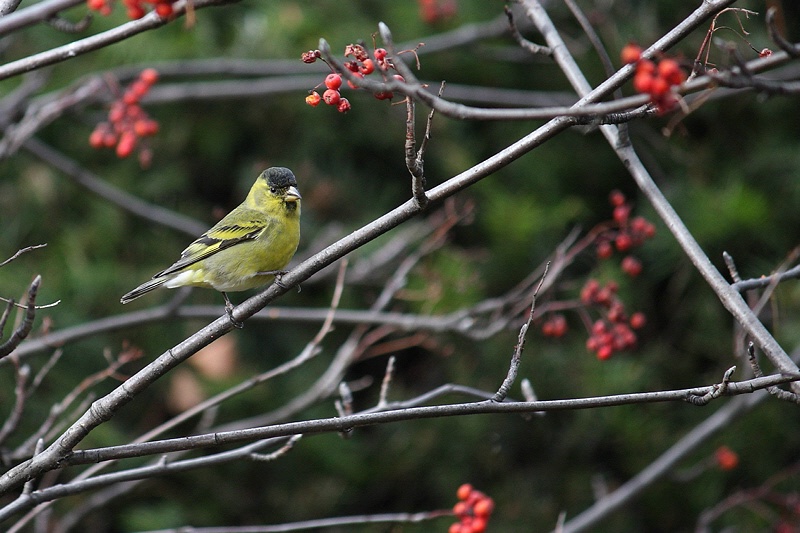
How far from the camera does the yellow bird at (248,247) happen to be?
144 inches

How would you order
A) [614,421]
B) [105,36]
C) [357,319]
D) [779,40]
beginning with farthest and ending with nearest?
[614,421]
[357,319]
[105,36]
[779,40]

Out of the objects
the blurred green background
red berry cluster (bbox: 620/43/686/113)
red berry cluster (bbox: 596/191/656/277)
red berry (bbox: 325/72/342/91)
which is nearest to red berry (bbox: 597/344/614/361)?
red berry cluster (bbox: 596/191/656/277)

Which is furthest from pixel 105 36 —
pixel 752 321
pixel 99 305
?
pixel 99 305

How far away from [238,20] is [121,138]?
2161 mm

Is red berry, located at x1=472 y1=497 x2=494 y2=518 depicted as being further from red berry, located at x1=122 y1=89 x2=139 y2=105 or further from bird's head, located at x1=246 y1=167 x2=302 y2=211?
red berry, located at x1=122 y1=89 x2=139 y2=105

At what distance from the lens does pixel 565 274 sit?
5.27 meters

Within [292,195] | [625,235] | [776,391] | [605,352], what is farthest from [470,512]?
[292,195]

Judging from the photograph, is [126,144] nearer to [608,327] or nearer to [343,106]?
[343,106]

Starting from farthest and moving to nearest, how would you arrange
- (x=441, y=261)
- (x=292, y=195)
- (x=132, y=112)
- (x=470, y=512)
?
(x=441, y=261)
(x=132, y=112)
(x=292, y=195)
(x=470, y=512)

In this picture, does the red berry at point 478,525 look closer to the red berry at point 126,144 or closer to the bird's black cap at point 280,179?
the bird's black cap at point 280,179

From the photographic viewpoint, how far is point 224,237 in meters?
3.94

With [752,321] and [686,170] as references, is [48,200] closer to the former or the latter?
[686,170]

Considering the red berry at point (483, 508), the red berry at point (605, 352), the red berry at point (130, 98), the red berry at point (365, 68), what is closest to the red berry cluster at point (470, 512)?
the red berry at point (483, 508)

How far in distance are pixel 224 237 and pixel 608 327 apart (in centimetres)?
175
